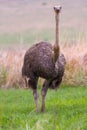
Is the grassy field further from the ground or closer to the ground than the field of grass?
closer to the ground

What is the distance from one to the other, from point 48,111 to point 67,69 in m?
6.37

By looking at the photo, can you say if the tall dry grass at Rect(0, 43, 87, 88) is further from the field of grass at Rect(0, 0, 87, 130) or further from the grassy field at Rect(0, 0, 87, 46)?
the grassy field at Rect(0, 0, 87, 46)

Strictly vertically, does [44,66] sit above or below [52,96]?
above

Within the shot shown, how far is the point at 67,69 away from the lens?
21016mm

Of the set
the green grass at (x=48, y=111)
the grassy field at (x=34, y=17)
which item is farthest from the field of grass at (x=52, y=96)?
the grassy field at (x=34, y=17)

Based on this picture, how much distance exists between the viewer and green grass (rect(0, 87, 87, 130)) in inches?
466

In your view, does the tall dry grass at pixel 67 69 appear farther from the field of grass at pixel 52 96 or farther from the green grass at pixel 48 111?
the green grass at pixel 48 111

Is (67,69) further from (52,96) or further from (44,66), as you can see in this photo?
(44,66)

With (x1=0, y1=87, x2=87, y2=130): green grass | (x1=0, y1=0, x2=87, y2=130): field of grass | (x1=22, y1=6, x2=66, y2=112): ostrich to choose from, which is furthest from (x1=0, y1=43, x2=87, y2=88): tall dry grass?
(x1=22, y1=6, x2=66, y2=112): ostrich

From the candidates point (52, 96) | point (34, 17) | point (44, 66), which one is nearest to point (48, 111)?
point (44, 66)

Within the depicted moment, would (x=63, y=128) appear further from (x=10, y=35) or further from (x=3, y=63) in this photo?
(x=10, y=35)

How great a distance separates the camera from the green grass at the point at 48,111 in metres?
11.8

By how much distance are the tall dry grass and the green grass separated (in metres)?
1.01

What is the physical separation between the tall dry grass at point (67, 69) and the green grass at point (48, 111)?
3.33 ft
